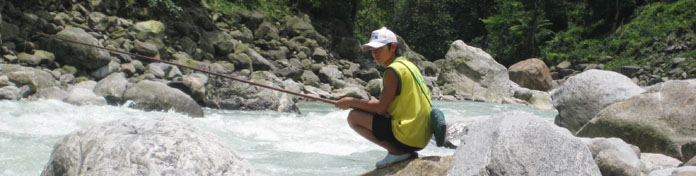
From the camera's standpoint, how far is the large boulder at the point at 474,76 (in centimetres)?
1922

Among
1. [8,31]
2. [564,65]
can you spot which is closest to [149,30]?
[8,31]

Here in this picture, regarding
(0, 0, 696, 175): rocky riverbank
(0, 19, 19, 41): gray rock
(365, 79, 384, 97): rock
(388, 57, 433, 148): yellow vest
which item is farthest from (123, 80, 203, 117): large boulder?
(365, 79, 384, 97): rock

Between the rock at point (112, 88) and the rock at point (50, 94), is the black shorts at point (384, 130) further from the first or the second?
the rock at point (50, 94)

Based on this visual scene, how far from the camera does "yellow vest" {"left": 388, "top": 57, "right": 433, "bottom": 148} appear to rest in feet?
12.0

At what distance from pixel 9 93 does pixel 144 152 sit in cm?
728

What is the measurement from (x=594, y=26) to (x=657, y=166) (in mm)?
24342

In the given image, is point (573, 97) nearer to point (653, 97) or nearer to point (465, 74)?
point (653, 97)

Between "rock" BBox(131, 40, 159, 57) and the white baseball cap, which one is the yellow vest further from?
"rock" BBox(131, 40, 159, 57)

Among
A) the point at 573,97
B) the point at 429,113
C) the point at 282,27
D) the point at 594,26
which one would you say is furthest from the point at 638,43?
the point at 429,113

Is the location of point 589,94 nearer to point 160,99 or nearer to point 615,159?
point 615,159

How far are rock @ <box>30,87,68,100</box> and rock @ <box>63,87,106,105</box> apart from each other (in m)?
0.14

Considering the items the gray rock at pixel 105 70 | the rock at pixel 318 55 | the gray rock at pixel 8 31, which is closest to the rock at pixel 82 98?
the gray rock at pixel 105 70

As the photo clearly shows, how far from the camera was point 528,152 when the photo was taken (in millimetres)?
3289

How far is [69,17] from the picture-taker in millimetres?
12500
